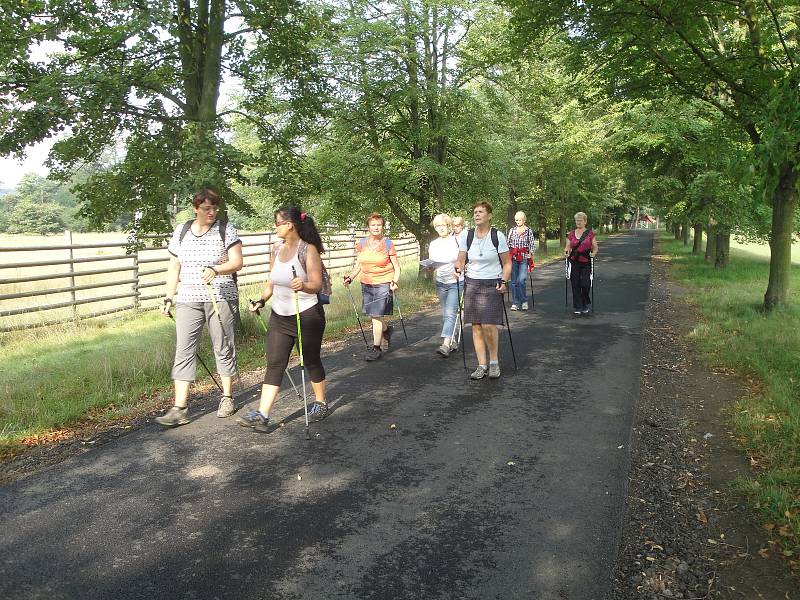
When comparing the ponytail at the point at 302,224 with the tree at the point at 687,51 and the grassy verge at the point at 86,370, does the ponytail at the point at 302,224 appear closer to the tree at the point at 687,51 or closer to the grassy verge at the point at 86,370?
the grassy verge at the point at 86,370

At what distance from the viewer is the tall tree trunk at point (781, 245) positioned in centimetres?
1134

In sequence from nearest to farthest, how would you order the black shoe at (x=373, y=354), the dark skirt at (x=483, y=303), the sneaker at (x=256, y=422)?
the sneaker at (x=256, y=422)
the dark skirt at (x=483, y=303)
the black shoe at (x=373, y=354)

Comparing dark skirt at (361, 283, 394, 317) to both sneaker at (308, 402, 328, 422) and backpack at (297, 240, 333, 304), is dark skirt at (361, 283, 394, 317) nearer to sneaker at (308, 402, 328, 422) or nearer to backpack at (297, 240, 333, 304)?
backpack at (297, 240, 333, 304)

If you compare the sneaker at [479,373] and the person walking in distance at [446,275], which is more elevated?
the person walking in distance at [446,275]

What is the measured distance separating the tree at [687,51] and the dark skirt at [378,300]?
4.87 metres

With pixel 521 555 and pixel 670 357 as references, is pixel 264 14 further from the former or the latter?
pixel 521 555

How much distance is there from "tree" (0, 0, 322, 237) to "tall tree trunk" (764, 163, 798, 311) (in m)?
9.08

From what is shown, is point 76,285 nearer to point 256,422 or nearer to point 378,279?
point 378,279

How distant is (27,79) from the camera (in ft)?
27.0

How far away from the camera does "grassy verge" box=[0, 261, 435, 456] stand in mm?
6129

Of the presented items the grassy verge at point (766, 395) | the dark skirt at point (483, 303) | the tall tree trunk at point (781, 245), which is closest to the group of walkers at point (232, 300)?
the dark skirt at point (483, 303)

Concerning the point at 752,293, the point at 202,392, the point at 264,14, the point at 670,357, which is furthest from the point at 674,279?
the point at 202,392

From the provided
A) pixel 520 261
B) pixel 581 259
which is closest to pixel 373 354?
pixel 581 259

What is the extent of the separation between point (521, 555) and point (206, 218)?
167 inches
